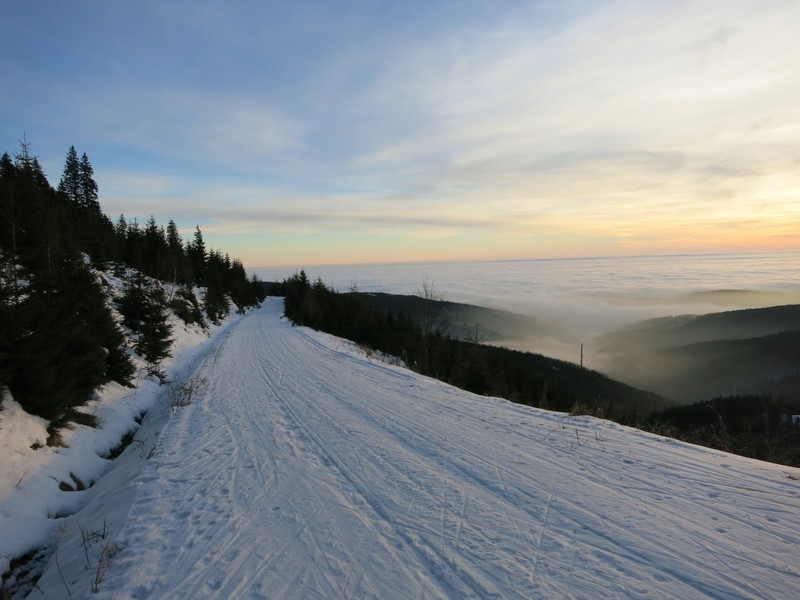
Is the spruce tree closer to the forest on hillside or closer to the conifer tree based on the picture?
the conifer tree

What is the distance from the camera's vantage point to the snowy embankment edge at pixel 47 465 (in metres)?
4.99

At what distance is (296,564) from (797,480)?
6.02 m

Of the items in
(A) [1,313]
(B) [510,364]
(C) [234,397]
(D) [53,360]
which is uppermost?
(A) [1,313]

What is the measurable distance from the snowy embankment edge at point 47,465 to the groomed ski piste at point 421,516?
0.07m

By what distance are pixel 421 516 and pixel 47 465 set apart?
6.36m

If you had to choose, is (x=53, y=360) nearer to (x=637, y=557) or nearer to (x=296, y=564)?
(x=296, y=564)

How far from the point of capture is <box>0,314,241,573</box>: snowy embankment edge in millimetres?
4992

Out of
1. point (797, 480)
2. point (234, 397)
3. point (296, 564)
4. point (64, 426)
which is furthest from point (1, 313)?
point (797, 480)

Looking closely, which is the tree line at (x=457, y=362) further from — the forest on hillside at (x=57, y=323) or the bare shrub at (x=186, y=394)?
the forest on hillside at (x=57, y=323)

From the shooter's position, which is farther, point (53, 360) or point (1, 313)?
point (53, 360)

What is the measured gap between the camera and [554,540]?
3.84 meters

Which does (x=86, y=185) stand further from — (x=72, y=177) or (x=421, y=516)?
(x=421, y=516)

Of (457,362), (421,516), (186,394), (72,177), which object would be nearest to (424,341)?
(457,362)

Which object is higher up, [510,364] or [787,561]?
[787,561]
